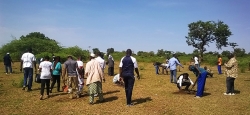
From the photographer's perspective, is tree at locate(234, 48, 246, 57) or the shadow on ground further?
tree at locate(234, 48, 246, 57)

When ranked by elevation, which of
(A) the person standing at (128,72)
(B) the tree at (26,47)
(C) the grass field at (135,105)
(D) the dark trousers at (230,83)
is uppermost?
(B) the tree at (26,47)

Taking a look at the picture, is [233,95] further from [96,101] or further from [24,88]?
[24,88]

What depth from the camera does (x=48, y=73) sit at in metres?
9.71

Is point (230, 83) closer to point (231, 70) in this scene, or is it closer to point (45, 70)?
point (231, 70)

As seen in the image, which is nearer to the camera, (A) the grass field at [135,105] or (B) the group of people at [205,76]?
(A) the grass field at [135,105]

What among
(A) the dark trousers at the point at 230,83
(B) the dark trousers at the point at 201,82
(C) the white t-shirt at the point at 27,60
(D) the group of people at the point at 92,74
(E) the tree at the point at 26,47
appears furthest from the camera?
(E) the tree at the point at 26,47

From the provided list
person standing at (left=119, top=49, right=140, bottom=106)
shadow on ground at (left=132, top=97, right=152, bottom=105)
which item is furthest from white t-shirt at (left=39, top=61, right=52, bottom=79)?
shadow on ground at (left=132, top=97, right=152, bottom=105)

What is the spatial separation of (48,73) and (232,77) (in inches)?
318

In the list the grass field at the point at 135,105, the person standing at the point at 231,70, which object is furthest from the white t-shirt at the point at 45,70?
the person standing at the point at 231,70

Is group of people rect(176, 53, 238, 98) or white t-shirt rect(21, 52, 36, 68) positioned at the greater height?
white t-shirt rect(21, 52, 36, 68)

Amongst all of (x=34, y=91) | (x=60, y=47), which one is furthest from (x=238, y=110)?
(x=60, y=47)

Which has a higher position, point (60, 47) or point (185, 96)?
point (60, 47)

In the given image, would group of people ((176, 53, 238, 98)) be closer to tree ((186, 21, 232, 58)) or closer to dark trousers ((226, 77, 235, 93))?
dark trousers ((226, 77, 235, 93))

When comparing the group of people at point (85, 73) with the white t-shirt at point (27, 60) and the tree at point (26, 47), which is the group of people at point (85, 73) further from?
the tree at point (26, 47)
